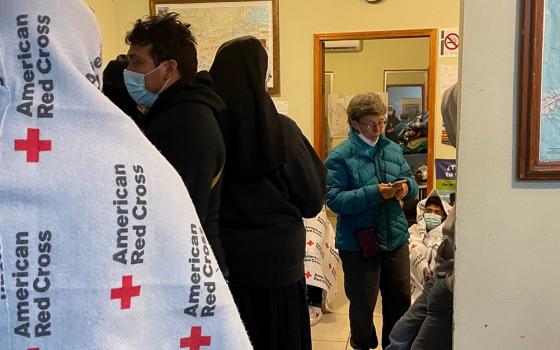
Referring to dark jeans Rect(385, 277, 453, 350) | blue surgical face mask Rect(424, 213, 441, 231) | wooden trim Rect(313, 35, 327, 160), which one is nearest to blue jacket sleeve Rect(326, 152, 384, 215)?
dark jeans Rect(385, 277, 453, 350)

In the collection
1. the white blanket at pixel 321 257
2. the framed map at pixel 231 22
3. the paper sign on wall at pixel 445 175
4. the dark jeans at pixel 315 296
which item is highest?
the framed map at pixel 231 22

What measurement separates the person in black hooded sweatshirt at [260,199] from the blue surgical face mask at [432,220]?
138cm

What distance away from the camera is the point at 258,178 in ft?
5.05

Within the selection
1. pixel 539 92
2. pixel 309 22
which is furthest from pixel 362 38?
pixel 539 92

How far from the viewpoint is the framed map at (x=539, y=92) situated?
117 centimetres

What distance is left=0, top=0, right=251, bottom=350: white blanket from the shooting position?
55 cm

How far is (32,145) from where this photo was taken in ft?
1.82

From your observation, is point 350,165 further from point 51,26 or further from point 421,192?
point 51,26

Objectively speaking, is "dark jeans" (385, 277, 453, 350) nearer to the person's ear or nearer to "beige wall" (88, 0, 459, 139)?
the person's ear

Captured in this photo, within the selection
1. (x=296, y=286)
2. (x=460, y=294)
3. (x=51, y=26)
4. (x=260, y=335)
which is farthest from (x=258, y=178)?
(x=51, y=26)

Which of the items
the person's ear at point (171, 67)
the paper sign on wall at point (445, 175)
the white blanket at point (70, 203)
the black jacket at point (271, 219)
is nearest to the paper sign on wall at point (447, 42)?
the paper sign on wall at point (445, 175)

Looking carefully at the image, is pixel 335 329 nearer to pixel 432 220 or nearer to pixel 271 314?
pixel 432 220

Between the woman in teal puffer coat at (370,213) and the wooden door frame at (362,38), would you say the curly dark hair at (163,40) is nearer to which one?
the woman in teal puffer coat at (370,213)

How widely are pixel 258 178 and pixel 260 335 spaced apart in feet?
1.66
